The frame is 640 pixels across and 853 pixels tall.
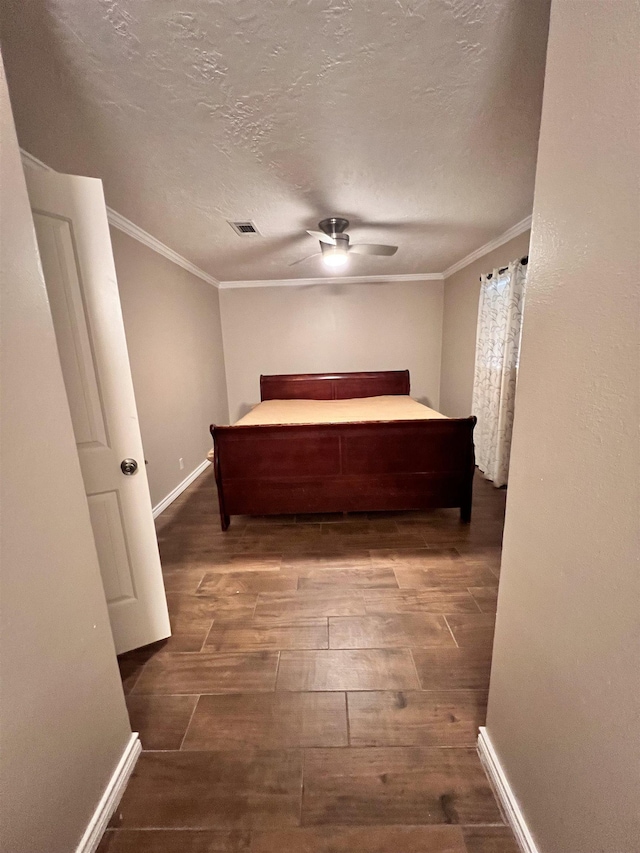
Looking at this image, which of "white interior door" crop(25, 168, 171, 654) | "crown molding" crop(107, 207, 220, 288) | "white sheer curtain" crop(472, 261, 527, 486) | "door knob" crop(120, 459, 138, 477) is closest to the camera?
"white interior door" crop(25, 168, 171, 654)

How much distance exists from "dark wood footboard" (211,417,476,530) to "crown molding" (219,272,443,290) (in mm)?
2860

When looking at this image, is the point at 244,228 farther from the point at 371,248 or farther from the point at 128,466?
the point at 128,466

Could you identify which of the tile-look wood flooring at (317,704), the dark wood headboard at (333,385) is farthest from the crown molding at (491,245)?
the tile-look wood flooring at (317,704)

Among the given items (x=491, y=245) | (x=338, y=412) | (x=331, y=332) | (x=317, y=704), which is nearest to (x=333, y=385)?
(x=331, y=332)

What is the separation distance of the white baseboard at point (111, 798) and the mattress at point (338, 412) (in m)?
2.09

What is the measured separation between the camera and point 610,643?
0.64 meters

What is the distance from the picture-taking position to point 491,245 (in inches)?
133

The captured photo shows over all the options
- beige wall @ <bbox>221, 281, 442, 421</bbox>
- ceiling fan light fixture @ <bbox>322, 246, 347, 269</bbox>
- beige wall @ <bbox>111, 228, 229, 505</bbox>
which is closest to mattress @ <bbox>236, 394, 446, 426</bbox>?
beige wall @ <bbox>111, 228, 229, 505</bbox>

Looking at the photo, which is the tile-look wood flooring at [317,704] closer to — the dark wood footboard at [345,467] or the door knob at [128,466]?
the dark wood footboard at [345,467]

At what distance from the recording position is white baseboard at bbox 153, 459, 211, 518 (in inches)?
118

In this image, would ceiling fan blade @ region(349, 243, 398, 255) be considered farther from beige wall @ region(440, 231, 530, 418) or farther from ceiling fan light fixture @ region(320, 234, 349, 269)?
beige wall @ region(440, 231, 530, 418)

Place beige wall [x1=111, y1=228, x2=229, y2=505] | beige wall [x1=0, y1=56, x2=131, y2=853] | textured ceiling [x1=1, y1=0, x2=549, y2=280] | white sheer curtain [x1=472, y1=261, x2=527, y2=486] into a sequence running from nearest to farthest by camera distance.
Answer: beige wall [x1=0, y1=56, x2=131, y2=853]
textured ceiling [x1=1, y1=0, x2=549, y2=280]
beige wall [x1=111, y1=228, x2=229, y2=505]
white sheer curtain [x1=472, y1=261, x2=527, y2=486]

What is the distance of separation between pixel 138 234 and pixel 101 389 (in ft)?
6.81

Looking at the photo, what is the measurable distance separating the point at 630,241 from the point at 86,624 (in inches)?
62.7
